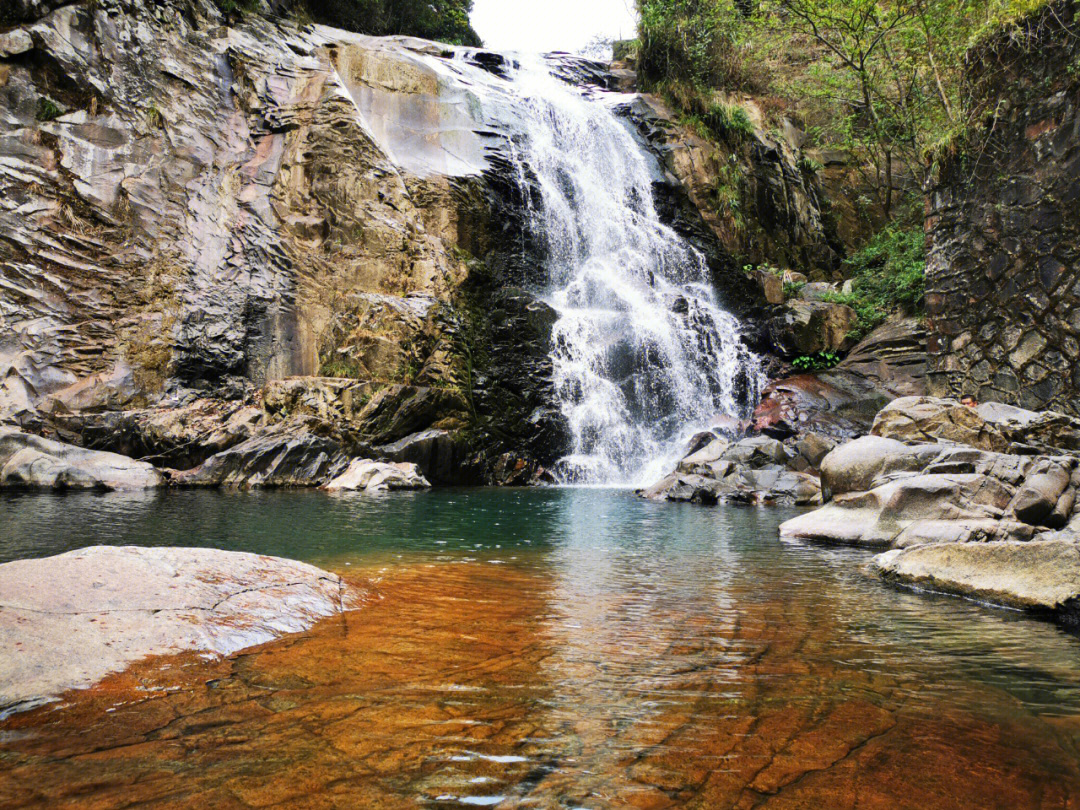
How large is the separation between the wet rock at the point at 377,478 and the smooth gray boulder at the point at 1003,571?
1082 centimetres

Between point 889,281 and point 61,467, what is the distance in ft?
69.0

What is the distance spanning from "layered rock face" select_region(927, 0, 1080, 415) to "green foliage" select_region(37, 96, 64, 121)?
20.5 m

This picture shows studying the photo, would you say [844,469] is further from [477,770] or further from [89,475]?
[89,475]

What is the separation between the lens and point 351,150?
60.5 ft

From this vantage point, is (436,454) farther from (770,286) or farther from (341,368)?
(770,286)

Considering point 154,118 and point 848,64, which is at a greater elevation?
point 848,64

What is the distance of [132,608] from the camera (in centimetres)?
311

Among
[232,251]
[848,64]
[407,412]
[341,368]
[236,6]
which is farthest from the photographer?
[236,6]

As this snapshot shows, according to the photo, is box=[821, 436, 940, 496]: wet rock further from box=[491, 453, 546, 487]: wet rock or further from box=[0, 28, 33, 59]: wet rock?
box=[0, 28, 33, 59]: wet rock

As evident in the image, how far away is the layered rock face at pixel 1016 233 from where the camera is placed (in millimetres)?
9820

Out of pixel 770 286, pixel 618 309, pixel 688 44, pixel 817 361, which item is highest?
pixel 688 44

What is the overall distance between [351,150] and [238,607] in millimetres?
17673

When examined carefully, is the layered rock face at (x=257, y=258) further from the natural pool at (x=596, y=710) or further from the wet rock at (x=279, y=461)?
the natural pool at (x=596, y=710)

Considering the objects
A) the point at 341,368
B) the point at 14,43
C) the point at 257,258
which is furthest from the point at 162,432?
the point at 14,43
